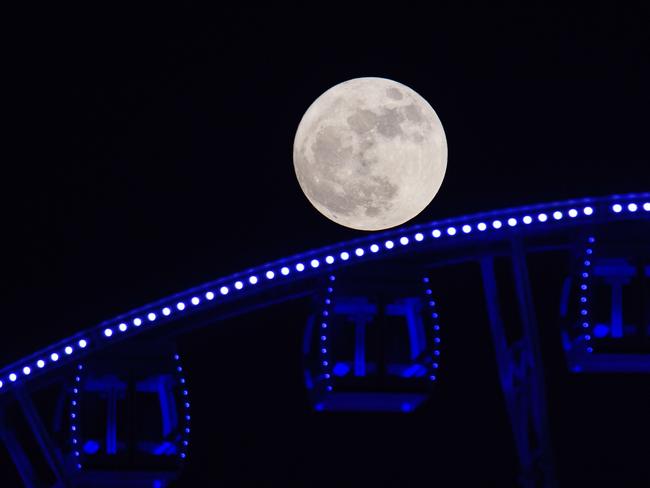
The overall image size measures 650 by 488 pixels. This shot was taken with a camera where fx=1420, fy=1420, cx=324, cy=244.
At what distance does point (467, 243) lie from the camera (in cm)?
1079

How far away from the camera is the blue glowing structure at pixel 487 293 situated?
10.4 m

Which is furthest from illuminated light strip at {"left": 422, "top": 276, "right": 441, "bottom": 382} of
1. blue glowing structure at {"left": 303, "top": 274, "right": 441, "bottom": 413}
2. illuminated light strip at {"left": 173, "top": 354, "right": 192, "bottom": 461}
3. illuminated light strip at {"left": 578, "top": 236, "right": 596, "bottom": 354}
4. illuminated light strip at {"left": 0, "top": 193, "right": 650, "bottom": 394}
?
illuminated light strip at {"left": 173, "top": 354, "right": 192, "bottom": 461}

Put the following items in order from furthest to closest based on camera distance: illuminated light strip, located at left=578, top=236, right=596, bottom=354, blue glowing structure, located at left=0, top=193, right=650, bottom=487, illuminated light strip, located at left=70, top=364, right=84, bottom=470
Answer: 1. illuminated light strip, located at left=70, top=364, right=84, bottom=470
2. blue glowing structure, located at left=0, top=193, right=650, bottom=487
3. illuminated light strip, located at left=578, top=236, right=596, bottom=354

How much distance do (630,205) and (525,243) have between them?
868mm

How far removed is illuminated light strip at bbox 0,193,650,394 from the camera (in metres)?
10.5

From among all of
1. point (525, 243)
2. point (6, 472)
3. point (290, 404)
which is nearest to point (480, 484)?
point (290, 404)

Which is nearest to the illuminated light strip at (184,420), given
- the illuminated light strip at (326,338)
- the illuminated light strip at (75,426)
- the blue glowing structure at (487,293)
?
the blue glowing structure at (487,293)

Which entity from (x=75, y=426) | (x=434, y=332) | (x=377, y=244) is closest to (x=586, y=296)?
(x=434, y=332)

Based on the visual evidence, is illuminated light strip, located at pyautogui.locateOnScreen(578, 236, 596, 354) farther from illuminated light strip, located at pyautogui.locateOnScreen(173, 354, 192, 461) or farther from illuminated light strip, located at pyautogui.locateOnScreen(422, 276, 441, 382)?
illuminated light strip, located at pyautogui.locateOnScreen(173, 354, 192, 461)

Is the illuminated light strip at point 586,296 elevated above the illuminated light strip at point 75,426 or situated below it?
above

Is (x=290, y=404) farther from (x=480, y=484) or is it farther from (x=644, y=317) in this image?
(x=644, y=317)

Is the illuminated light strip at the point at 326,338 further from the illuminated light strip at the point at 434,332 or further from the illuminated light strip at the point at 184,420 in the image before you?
the illuminated light strip at the point at 184,420

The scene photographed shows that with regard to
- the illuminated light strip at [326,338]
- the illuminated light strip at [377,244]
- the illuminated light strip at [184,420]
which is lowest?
the illuminated light strip at [184,420]

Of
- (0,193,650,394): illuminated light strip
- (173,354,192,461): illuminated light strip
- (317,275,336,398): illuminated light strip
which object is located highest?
(0,193,650,394): illuminated light strip
